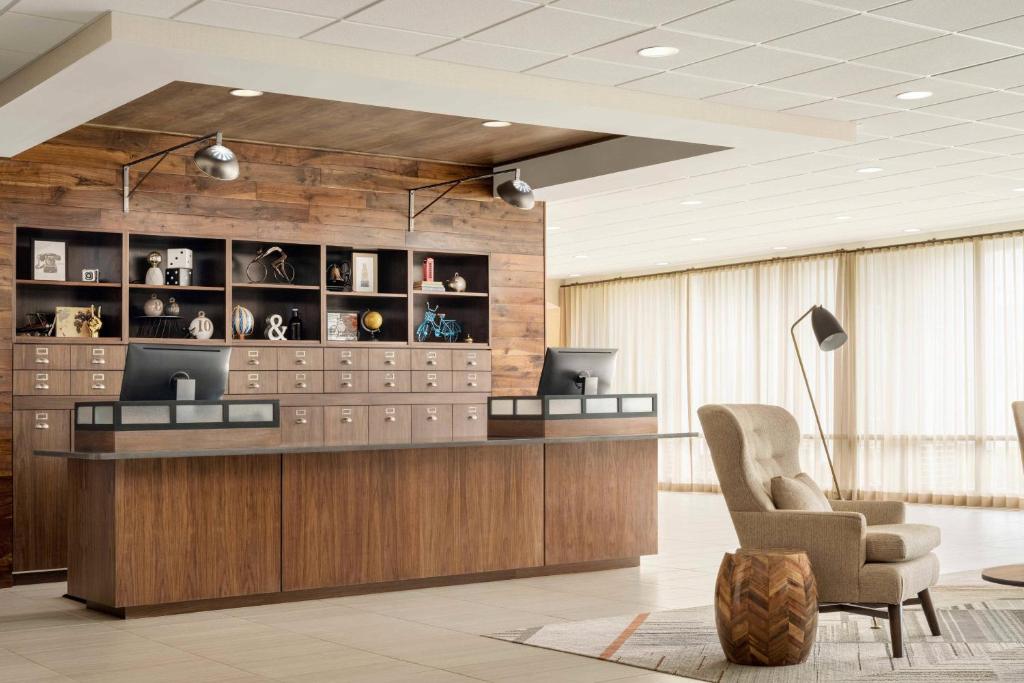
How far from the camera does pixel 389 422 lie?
885cm

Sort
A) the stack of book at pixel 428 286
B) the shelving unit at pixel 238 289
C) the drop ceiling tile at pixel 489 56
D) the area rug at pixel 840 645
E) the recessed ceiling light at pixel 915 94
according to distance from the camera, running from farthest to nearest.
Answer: the stack of book at pixel 428 286
the shelving unit at pixel 238 289
the recessed ceiling light at pixel 915 94
the drop ceiling tile at pixel 489 56
the area rug at pixel 840 645

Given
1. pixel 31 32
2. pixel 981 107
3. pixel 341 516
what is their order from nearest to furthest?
pixel 31 32 → pixel 341 516 → pixel 981 107

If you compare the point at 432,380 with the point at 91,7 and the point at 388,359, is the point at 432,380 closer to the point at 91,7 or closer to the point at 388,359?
the point at 388,359

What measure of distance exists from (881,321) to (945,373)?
32.1 inches

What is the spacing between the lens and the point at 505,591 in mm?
6617

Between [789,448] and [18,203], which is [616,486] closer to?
[789,448]

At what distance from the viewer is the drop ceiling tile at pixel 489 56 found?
5.58 meters

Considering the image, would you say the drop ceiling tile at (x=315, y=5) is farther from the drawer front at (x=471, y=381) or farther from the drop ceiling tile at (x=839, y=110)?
the drawer front at (x=471, y=381)

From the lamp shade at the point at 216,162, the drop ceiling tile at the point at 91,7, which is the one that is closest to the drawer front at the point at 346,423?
the lamp shade at the point at 216,162

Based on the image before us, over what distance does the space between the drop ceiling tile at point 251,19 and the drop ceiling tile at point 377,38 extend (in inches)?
3.2

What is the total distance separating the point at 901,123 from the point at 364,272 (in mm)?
3834

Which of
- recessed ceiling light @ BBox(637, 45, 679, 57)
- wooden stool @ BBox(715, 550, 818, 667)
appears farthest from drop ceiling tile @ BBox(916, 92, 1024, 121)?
wooden stool @ BBox(715, 550, 818, 667)

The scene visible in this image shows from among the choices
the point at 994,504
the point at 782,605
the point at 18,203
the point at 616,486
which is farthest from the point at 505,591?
the point at 994,504

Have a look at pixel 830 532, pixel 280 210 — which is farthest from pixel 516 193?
pixel 830 532
